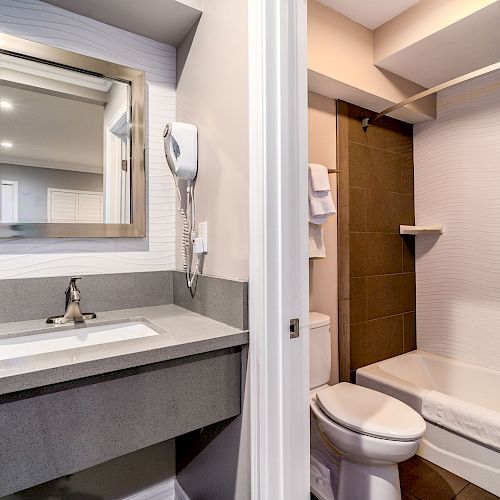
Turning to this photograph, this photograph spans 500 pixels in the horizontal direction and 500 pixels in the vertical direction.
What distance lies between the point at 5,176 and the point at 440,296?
107 inches

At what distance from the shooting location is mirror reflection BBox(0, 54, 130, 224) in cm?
125

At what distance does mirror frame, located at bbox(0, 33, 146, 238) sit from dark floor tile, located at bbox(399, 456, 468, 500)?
1787mm

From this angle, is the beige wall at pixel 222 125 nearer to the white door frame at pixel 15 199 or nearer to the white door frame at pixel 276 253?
the white door frame at pixel 276 253

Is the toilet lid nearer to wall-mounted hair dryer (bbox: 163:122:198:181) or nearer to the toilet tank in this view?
the toilet tank

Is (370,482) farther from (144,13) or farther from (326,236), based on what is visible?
(144,13)

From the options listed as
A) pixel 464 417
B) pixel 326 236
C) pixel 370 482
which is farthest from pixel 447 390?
pixel 326 236

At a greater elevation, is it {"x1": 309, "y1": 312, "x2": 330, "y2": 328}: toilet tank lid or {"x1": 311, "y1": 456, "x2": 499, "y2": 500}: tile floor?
{"x1": 309, "y1": 312, "x2": 330, "y2": 328}: toilet tank lid

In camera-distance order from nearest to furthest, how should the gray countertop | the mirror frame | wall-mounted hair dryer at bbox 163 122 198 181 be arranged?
the gray countertop → the mirror frame → wall-mounted hair dryer at bbox 163 122 198 181

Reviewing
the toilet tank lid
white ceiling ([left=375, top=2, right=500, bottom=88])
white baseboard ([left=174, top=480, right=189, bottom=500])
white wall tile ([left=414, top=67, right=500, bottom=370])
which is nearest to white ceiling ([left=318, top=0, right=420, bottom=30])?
white ceiling ([left=375, top=2, right=500, bottom=88])

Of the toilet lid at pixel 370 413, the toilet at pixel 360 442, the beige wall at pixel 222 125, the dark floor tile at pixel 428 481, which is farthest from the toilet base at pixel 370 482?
the beige wall at pixel 222 125

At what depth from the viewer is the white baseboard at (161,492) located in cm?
146

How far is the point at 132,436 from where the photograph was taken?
3.03 feet

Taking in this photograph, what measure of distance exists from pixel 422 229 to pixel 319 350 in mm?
1235

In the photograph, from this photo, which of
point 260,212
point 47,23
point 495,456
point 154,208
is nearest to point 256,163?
point 260,212
